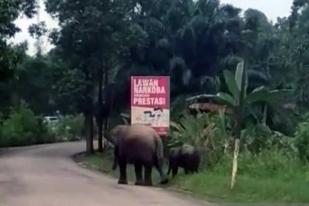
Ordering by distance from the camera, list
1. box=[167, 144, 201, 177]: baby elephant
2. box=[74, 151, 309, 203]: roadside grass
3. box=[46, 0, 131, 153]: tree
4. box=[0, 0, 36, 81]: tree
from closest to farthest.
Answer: box=[0, 0, 36, 81]: tree < box=[74, 151, 309, 203]: roadside grass < box=[167, 144, 201, 177]: baby elephant < box=[46, 0, 131, 153]: tree

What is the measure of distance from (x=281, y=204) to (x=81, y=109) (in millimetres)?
30761

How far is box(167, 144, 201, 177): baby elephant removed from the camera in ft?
81.3

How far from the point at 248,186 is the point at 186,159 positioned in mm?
5066

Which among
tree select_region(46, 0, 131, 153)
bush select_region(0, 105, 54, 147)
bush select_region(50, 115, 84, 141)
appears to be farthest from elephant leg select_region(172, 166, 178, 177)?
bush select_region(50, 115, 84, 141)

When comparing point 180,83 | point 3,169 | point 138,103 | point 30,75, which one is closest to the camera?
point 138,103

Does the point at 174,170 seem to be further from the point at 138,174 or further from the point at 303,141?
the point at 303,141

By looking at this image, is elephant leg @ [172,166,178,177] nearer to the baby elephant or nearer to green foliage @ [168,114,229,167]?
the baby elephant

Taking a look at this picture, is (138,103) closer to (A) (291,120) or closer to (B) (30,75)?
(A) (291,120)

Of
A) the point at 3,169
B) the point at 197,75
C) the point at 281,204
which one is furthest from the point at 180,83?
the point at 281,204

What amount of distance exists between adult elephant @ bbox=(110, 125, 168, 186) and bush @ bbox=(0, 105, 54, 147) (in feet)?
111

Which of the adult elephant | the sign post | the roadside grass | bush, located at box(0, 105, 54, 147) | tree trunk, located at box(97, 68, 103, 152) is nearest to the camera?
the roadside grass

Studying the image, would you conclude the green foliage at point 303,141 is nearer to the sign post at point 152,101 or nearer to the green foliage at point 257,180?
the green foliage at point 257,180

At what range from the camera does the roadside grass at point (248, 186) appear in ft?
61.0

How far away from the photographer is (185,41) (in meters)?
43.9
